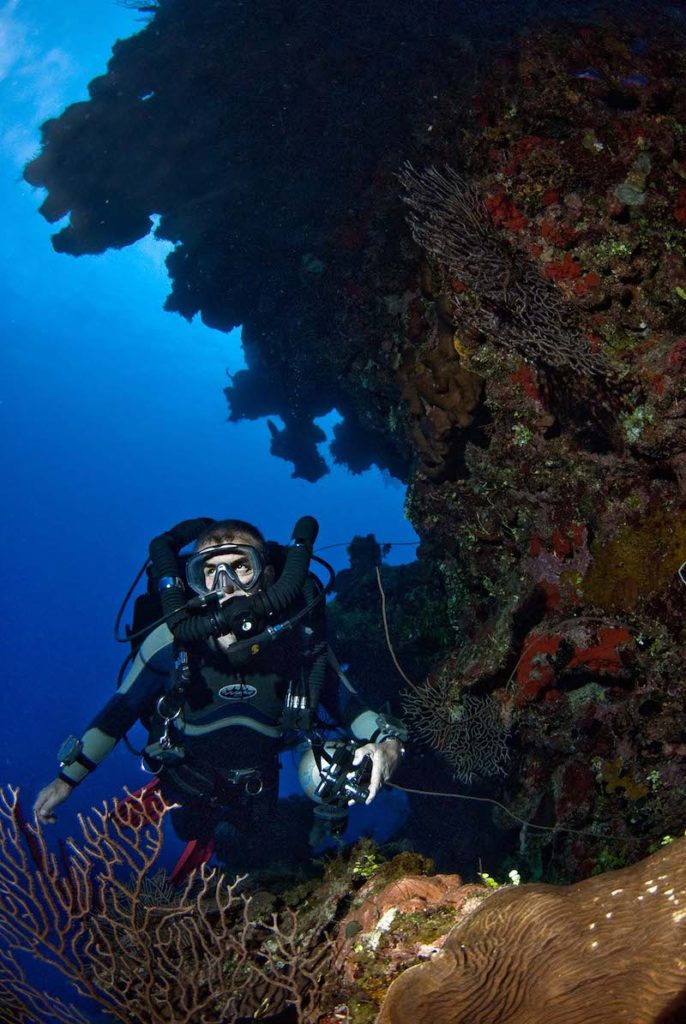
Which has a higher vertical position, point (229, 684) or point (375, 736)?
point (229, 684)

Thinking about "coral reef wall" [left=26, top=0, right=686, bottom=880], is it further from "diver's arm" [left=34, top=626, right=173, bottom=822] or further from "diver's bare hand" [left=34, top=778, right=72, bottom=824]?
"diver's bare hand" [left=34, top=778, right=72, bottom=824]

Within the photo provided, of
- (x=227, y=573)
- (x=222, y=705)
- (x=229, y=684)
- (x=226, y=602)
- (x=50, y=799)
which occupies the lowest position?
(x=50, y=799)

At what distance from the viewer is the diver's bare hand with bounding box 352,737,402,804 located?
405 cm

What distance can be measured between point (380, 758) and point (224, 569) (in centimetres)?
211

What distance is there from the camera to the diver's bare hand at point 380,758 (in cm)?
405

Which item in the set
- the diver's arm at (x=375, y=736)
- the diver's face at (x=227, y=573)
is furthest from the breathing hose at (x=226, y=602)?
the diver's arm at (x=375, y=736)

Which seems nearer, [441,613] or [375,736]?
[375,736]

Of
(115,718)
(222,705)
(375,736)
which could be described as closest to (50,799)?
(115,718)

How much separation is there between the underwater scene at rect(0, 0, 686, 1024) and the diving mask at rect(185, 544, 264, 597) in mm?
29

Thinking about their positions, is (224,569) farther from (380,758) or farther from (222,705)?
(380,758)

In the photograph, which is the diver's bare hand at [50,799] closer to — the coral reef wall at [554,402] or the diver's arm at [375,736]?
the diver's arm at [375,736]

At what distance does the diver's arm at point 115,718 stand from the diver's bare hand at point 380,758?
2108 mm

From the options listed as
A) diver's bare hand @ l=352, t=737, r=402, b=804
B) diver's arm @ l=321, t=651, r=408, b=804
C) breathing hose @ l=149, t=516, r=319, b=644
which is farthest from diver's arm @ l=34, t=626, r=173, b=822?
diver's bare hand @ l=352, t=737, r=402, b=804

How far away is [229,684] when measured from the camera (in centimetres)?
512
